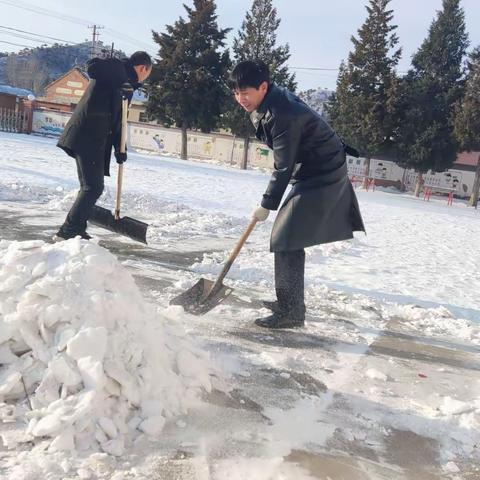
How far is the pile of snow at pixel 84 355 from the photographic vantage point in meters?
2.01

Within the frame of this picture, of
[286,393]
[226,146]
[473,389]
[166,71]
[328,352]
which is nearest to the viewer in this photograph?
[286,393]

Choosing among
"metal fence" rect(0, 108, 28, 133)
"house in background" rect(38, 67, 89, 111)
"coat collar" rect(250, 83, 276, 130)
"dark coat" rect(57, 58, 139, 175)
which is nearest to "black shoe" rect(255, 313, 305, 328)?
"coat collar" rect(250, 83, 276, 130)

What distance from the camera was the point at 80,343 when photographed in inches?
84.2

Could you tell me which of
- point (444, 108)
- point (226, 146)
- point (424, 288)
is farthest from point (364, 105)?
point (424, 288)

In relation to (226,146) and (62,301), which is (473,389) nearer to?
(62,301)

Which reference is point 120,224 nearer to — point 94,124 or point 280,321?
point 94,124

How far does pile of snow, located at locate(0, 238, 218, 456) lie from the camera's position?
201 centimetres

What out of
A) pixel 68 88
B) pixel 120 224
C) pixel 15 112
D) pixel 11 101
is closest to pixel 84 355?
pixel 120 224

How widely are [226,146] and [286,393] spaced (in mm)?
33410

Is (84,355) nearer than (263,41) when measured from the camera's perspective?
Yes

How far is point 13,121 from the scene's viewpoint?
28.1m

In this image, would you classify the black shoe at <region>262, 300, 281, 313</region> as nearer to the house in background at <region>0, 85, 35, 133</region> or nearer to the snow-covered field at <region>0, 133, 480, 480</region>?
the snow-covered field at <region>0, 133, 480, 480</region>

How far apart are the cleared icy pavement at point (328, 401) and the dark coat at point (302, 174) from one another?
677mm

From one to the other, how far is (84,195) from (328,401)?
2.63 meters
